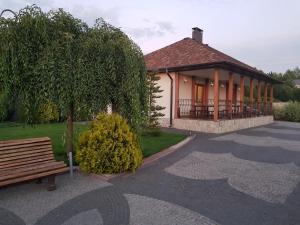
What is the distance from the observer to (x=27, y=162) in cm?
491

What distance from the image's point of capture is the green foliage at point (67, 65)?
514 cm

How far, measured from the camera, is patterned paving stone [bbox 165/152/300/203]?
5326mm

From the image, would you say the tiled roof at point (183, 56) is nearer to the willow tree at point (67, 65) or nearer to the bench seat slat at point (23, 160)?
the willow tree at point (67, 65)

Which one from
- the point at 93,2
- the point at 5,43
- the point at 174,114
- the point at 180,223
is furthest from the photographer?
the point at 174,114

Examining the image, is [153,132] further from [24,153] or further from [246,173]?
[24,153]

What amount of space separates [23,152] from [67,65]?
185cm

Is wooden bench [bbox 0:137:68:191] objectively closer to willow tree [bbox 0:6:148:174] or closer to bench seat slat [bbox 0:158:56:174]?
bench seat slat [bbox 0:158:56:174]

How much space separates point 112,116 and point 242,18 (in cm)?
1124

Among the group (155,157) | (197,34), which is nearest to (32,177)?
(155,157)

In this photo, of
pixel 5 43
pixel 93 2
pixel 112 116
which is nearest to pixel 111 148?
Result: pixel 112 116

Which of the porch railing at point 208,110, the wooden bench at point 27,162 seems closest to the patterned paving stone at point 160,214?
the wooden bench at point 27,162

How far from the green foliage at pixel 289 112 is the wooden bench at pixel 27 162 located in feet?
80.6

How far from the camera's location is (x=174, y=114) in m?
15.4

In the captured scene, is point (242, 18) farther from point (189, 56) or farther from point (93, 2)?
point (93, 2)
